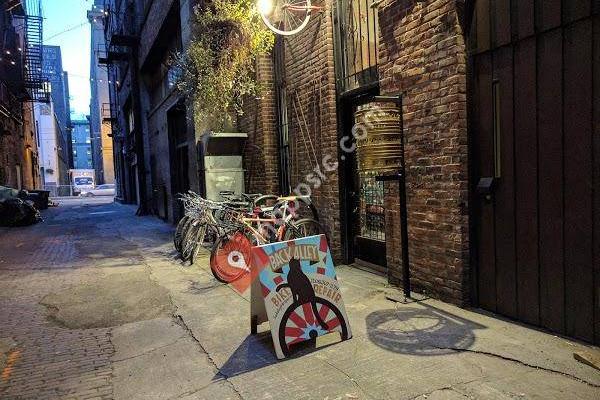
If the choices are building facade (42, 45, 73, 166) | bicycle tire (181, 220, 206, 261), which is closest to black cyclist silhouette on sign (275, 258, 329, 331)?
bicycle tire (181, 220, 206, 261)

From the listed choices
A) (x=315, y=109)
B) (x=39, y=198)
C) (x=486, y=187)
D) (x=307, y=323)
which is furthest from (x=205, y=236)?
(x=39, y=198)

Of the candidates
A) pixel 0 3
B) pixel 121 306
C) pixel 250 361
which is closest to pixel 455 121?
pixel 250 361

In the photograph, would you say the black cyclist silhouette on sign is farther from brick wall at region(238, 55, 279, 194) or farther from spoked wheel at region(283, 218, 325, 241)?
brick wall at region(238, 55, 279, 194)

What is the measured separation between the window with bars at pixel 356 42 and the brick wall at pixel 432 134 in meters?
0.55

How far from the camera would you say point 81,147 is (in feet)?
321

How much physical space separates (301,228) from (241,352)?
120 inches

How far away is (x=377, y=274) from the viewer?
606 centimetres

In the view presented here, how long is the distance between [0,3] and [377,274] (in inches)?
988

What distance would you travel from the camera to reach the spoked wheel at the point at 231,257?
239 inches

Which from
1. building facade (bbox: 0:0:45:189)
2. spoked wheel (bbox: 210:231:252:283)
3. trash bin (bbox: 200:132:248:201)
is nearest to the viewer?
spoked wheel (bbox: 210:231:252:283)

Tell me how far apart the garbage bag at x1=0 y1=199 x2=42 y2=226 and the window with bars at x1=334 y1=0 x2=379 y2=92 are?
13.5m

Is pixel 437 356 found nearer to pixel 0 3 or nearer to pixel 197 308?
pixel 197 308

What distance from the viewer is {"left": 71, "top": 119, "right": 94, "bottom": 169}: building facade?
9675 cm

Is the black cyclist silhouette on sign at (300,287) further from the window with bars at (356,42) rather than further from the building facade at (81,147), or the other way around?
the building facade at (81,147)
